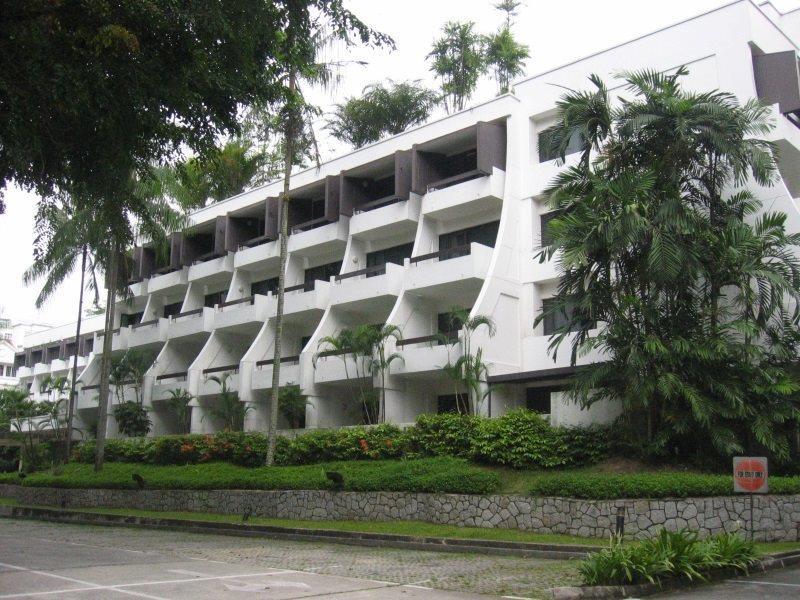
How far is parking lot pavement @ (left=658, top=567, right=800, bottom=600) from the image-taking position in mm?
10156

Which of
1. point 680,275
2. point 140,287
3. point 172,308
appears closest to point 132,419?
point 172,308

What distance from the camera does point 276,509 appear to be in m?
22.8

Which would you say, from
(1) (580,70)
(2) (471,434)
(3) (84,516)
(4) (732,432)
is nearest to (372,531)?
(2) (471,434)

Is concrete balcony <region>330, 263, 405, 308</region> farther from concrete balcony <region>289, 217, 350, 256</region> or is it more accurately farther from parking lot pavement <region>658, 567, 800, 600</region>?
parking lot pavement <region>658, 567, 800, 600</region>

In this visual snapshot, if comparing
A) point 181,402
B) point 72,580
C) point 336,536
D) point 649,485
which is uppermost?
point 181,402

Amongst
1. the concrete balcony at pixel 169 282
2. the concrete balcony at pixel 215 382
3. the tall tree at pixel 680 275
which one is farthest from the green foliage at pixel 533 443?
the concrete balcony at pixel 169 282

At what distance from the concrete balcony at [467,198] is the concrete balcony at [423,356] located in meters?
5.01

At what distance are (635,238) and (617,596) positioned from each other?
9.59 meters

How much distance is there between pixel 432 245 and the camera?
2884 centimetres

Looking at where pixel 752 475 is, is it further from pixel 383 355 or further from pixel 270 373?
pixel 270 373

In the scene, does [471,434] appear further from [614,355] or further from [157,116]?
[157,116]

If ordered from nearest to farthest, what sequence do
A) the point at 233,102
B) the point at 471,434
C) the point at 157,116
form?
1. the point at 157,116
2. the point at 233,102
3. the point at 471,434

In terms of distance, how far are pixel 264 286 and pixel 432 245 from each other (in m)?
11.2

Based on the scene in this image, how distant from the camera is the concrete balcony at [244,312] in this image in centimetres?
3325
